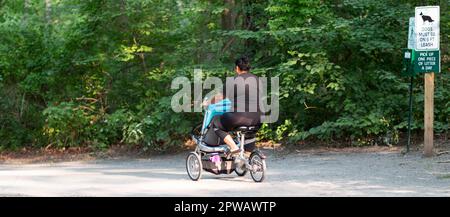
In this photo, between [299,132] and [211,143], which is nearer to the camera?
[211,143]

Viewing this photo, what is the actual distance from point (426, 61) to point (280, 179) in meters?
4.46

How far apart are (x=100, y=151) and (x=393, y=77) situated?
8.49m

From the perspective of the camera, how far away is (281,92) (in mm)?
18891

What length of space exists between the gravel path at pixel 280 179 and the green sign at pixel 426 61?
5.54 ft

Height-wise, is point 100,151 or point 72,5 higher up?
point 72,5

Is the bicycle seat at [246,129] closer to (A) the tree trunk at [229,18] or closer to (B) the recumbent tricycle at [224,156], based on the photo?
(B) the recumbent tricycle at [224,156]

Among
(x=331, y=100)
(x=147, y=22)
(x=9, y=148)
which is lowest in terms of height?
(x=9, y=148)

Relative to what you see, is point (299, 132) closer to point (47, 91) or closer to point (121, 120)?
point (121, 120)

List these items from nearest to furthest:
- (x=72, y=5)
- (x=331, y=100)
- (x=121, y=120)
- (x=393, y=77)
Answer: (x=393, y=77)
(x=331, y=100)
(x=121, y=120)
(x=72, y=5)

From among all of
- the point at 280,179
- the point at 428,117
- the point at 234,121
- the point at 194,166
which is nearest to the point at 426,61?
the point at 428,117

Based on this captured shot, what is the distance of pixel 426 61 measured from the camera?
15969mm

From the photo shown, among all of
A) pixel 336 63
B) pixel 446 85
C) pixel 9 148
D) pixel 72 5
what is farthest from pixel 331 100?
pixel 9 148

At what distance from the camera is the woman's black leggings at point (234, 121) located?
40.4ft

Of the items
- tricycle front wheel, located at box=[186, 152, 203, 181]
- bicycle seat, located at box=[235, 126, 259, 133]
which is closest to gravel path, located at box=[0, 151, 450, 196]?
tricycle front wheel, located at box=[186, 152, 203, 181]
